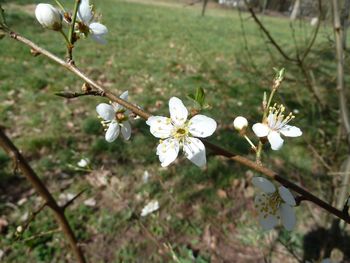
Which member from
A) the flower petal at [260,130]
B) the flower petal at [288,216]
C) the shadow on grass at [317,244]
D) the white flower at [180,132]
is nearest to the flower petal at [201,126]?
the white flower at [180,132]

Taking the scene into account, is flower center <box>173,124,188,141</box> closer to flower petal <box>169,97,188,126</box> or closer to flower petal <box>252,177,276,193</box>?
flower petal <box>169,97,188,126</box>

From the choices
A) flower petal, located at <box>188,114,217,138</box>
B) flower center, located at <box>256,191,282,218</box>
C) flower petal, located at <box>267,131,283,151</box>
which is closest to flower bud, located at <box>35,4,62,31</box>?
flower petal, located at <box>188,114,217,138</box>

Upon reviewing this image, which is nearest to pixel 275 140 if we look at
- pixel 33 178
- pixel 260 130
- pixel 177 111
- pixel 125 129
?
pixel 260 130

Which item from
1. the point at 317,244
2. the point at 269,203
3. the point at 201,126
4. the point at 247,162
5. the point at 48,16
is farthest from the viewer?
the point at 317,244

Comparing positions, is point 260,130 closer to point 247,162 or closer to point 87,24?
point 247,162

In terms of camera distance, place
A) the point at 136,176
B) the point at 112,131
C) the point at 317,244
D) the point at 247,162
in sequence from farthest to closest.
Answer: the point at 136,176
the point at 317,244
the point at 112,131
the point at 247,162

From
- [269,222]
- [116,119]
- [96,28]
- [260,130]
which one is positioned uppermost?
Result: [96,28]

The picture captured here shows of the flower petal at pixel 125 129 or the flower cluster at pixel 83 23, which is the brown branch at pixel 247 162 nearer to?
the flower cluster at pixel 83 23

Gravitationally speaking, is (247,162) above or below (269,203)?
above

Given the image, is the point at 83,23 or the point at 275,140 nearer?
the point at 275,140
